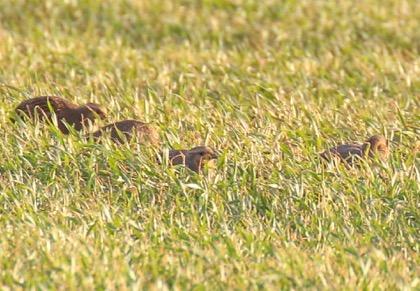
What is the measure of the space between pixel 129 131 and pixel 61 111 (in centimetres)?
69

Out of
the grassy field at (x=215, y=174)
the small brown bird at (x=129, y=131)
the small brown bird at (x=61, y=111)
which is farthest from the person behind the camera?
the small brown bird at (x=61, y=111)

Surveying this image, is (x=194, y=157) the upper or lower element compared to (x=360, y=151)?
upper

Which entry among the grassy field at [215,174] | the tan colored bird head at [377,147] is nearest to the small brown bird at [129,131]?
Result: the grassy field at [215,174]

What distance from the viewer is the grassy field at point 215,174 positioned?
229 inches

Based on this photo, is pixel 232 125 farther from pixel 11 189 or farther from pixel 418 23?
pixel 418 23

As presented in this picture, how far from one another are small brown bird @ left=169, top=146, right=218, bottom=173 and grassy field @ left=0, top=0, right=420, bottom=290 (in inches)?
2.9

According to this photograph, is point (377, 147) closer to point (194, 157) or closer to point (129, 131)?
point (194, 157)

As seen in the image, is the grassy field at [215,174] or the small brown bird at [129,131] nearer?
the grassy field at [215,174]

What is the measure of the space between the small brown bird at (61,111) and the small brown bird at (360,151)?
1605 mm

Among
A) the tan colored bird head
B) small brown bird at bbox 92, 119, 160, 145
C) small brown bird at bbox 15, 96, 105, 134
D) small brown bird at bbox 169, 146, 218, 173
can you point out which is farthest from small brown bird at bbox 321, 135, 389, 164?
small brown bird at bbox 15, 96, 105, 134

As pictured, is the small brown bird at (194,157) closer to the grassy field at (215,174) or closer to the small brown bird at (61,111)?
the grassy field at (215,174)

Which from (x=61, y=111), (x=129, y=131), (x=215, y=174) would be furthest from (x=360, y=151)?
(x=61, y=111)

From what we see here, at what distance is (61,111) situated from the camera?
8.09 meters

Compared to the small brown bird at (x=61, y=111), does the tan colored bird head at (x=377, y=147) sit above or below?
below
